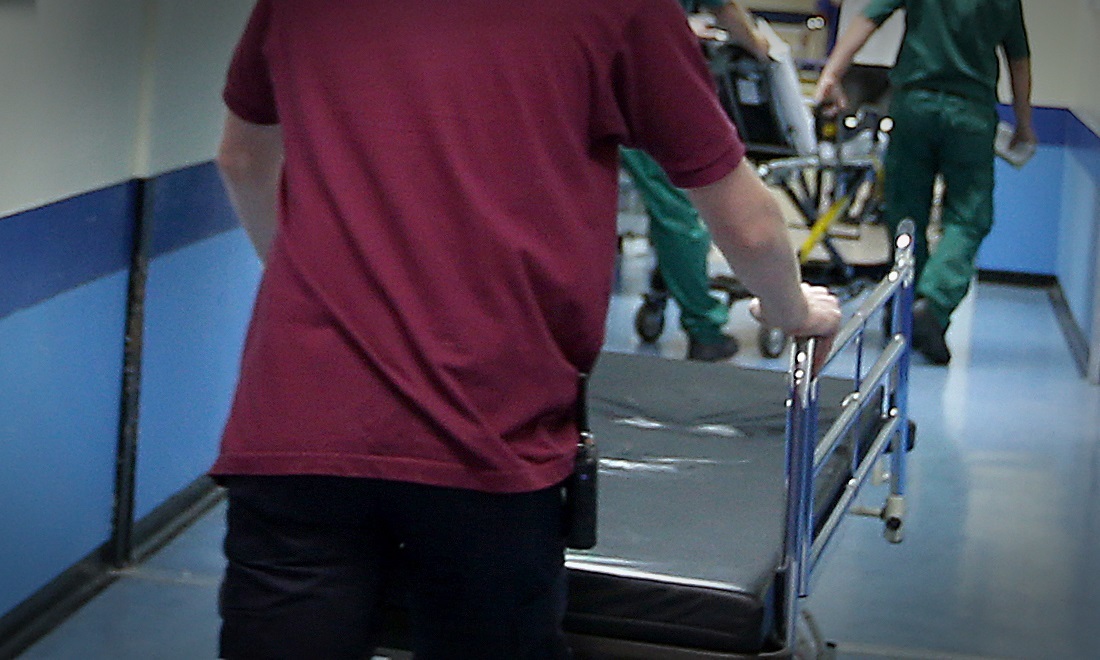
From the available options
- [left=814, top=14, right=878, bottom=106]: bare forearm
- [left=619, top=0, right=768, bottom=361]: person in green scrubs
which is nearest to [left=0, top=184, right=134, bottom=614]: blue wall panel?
[left=619, top=0, right=768, bottom=361]: person in green scrubs

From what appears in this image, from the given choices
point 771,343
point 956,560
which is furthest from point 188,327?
point 771,343

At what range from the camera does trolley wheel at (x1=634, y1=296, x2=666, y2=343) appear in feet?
19.6

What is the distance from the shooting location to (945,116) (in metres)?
5.68

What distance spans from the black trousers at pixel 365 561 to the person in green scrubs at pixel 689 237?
352 cm

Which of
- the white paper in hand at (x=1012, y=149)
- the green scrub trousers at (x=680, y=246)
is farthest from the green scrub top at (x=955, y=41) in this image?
the green scrub trousers at (x=680, y=246)

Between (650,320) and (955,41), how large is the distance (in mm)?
1461

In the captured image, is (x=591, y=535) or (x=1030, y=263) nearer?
(x=591, y=535)

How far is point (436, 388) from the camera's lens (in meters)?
1.67

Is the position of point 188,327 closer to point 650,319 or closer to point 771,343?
point 650,319

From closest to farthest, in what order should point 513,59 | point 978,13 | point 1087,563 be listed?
point 513,59 → point 1087,563 → point 978,13

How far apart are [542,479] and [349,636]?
0.27 meters

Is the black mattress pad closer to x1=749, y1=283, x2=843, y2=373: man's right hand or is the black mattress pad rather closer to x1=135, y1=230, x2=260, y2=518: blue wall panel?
x1=749, y1=283, x2=843, y2=373: man's right hand

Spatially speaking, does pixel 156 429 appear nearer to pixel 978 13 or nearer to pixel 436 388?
pixel 436 388

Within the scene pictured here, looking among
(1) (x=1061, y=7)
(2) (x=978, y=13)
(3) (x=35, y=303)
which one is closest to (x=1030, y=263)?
(1) (x=1061, y=7)
